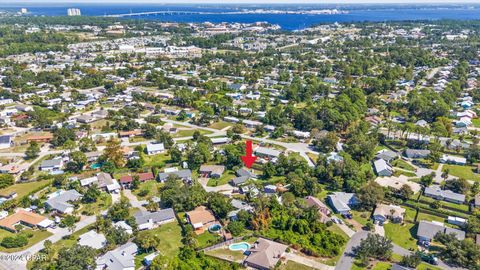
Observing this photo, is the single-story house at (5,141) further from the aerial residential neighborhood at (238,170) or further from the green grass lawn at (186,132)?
the green grass lawn at (186,132)

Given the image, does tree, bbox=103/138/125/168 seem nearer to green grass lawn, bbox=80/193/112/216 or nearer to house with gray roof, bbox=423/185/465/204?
green grass lawn, bbox=80/193/112/216

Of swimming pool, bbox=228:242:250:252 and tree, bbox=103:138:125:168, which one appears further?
tree, bbox=103:138:125:168

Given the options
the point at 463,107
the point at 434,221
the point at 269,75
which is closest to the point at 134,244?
the point at 434,221

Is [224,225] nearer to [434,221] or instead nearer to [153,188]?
[153,188]

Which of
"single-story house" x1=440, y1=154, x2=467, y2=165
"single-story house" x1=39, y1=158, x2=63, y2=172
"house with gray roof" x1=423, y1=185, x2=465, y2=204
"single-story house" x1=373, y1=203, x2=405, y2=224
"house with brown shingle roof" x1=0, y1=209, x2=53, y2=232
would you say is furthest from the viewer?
"single-story house" x1=440, y1=154, x2=467, y2=165

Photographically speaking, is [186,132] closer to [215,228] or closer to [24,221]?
[215,228]

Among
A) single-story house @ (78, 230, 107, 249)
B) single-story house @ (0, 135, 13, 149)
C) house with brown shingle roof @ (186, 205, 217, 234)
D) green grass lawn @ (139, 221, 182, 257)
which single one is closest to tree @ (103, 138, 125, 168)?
single-story house @ (78, 230, 107, 249)
